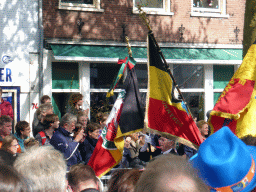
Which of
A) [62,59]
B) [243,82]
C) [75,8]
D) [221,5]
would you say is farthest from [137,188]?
[221,5]

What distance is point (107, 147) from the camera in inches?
197

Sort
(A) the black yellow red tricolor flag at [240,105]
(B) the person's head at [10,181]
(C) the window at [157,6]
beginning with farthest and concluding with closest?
(C) the window at [157,6]
(A) the black yellow red tricolor flag at [240,105]
(B) the person's head at [10,181]

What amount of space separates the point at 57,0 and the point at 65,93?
2654mm

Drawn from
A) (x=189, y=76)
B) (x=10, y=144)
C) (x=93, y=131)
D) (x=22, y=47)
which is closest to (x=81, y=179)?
(x=10, y=144)

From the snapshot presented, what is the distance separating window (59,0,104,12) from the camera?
36.0 ft

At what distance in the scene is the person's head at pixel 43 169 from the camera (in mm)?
2178

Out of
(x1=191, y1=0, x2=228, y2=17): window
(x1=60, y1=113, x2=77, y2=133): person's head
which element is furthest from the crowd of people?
(x1=191, y1=0, x2=228, y2=17): window

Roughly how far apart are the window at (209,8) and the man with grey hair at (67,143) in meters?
7.76

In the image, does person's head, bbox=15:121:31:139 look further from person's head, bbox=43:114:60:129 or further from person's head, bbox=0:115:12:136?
person's head, bbox=43:114:60:129

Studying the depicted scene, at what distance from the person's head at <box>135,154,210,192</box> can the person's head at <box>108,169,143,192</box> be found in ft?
3.10

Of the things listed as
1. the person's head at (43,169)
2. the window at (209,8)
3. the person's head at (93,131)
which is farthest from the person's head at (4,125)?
the window at (209,8)

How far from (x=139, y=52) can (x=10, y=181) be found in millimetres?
9848

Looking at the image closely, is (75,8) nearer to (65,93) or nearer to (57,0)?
(57,0)

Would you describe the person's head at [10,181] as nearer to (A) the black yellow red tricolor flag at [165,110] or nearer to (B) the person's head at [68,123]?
(A) the black yellow red tricolor flag at [165,110]
